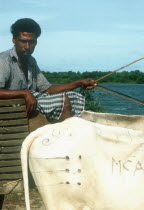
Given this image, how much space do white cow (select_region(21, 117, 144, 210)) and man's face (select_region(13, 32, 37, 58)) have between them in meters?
1.34

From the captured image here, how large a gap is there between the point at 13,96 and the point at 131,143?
44.2 inches

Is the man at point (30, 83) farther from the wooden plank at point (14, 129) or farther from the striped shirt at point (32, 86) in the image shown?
the wooden plank at point (14, 129)

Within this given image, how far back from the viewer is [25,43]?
13.1 feet

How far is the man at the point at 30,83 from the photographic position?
3443mm

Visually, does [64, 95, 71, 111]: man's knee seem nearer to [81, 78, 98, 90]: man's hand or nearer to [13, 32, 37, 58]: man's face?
[81, 78, 98, 90]: man's hand

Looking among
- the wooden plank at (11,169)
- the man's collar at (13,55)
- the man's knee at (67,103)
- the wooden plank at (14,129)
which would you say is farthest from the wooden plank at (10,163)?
the man's collar at (13,55)

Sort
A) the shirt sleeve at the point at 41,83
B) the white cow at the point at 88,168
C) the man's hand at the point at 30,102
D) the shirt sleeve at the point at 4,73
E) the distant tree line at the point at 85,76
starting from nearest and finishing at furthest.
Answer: the white cow at the point at 88,168
the man's hand at the point at 30,102
the shirt sleeve at the point at 4,73
the shirt sleeve at the point at 41,83
the distant tree line at the point at 85,76

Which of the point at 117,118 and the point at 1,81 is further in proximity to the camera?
the point at 117,118

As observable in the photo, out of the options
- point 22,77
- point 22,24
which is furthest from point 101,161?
point 22,24

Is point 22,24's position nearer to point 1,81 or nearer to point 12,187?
point 1,81

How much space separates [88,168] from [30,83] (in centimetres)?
167

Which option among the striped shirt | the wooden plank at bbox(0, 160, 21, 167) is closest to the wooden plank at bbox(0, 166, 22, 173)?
the wooden plank at bbox(0, 160, 21, 167)

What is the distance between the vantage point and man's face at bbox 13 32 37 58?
13.0 feet

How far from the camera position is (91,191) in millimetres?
2852
